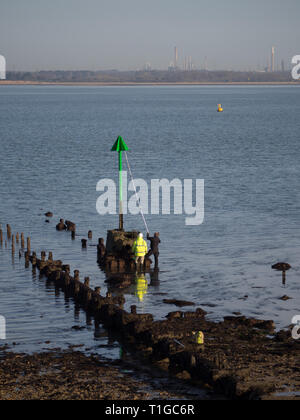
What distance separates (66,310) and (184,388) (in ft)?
35.5

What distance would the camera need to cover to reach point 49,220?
181 feet

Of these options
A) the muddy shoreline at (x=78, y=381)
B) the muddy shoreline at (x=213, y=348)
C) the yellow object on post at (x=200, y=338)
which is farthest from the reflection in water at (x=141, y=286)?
the muddy shoreline at (x=78, y=381)

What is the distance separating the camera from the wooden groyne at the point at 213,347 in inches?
864

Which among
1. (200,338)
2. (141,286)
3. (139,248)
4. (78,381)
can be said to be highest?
(139,248)

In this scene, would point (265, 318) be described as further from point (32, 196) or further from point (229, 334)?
point (32, 196)

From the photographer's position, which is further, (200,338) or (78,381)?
(200,338)

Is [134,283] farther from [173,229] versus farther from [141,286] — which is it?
[173,229]

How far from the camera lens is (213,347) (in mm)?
25547

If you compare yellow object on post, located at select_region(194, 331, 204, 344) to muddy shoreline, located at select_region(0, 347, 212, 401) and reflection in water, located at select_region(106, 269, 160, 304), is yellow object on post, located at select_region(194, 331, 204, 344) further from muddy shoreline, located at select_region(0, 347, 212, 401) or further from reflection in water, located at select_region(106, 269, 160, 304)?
reflection in water, located at select_region(106, 269, 160, 304)

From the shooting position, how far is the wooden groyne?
21938 mm

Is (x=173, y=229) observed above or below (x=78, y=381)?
above

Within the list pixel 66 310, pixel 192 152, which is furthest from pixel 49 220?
pixel 192 152

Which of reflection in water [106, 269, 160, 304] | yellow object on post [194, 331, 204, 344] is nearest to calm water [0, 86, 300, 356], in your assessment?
reflection in water [106, 269, 160, 304]

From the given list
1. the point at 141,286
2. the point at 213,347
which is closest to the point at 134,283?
the point at 141,286
